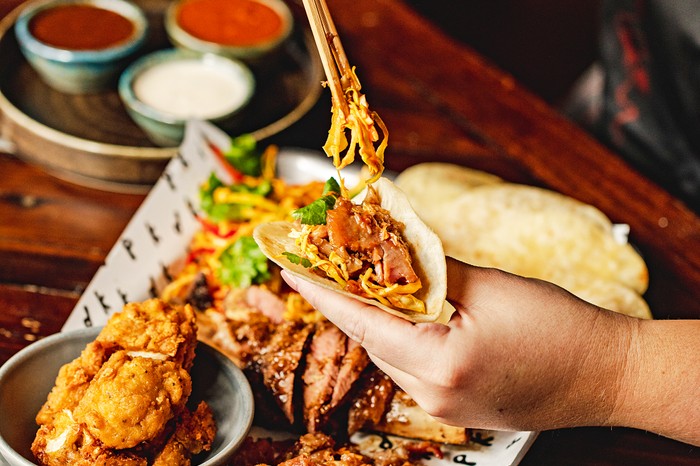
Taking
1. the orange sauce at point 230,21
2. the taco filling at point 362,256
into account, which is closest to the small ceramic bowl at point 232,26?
the orange sauce at point 230,21

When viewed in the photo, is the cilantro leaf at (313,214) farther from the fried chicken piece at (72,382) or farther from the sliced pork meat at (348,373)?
the fried chicken piece at (72,382)

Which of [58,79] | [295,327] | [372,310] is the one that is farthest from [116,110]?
[372,310]

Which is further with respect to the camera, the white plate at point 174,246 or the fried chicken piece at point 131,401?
the white plate at point 174,246

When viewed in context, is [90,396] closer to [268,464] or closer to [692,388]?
[268,464]

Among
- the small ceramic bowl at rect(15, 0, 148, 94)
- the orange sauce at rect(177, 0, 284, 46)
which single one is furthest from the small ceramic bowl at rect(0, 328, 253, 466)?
the orange sauce at rect(177, 0, 284, 46)

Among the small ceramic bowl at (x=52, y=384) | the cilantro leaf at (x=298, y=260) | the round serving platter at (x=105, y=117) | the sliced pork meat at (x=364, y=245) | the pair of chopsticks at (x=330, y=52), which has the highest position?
the pair of chopsticks at (x=330, y=52)

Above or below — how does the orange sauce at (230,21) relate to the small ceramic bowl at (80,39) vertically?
above

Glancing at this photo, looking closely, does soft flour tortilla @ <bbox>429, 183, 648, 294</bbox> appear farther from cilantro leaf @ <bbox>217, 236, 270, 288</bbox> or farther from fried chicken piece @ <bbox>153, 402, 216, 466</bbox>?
fried chicken piece @ <bbox>153, 402, 216, 466</bbox>

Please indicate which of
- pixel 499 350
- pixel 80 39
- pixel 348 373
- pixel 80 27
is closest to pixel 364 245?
pixel 499 350
